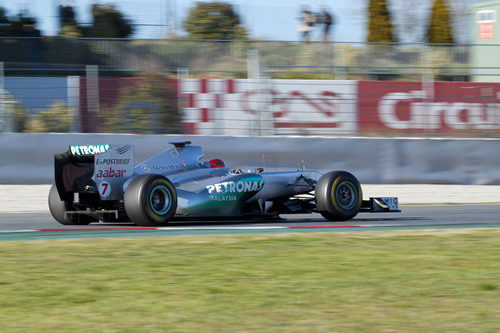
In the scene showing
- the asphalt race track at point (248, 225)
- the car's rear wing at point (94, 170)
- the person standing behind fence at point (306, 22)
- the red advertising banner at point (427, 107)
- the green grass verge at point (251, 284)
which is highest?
the person standing behind fence at point (306, 22)

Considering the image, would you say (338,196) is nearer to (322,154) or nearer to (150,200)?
(150,200)

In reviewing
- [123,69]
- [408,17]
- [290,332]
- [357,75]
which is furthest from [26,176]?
[408,17]

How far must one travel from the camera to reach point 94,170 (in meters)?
8.14

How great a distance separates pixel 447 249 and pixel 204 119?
28.7 ft

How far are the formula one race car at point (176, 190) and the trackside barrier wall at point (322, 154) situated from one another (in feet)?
14.2

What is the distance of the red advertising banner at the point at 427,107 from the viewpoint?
15.7 metres

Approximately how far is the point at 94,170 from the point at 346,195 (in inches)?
116

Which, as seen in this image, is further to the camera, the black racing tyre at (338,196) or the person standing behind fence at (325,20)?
the person standing behind fence at (325,20)

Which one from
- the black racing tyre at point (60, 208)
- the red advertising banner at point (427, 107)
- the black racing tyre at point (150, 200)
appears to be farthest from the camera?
the red advertising banner at point (427, 107)

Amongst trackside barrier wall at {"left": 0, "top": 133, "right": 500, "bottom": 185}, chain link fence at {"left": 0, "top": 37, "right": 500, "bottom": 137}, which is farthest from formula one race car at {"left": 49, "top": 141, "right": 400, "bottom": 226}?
chain link fence at {"left": 0, "top": 37, "right": 500, "bottom": 137}

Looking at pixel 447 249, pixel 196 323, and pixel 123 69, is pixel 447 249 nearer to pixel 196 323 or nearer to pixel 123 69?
pixel 196 323

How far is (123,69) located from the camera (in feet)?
52.6

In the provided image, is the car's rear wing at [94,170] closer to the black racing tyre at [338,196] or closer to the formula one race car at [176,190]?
the formula one race car at [176,190]

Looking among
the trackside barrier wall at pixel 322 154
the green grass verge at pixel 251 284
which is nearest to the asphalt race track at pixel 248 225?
the green grass verge at pixel 251 284
